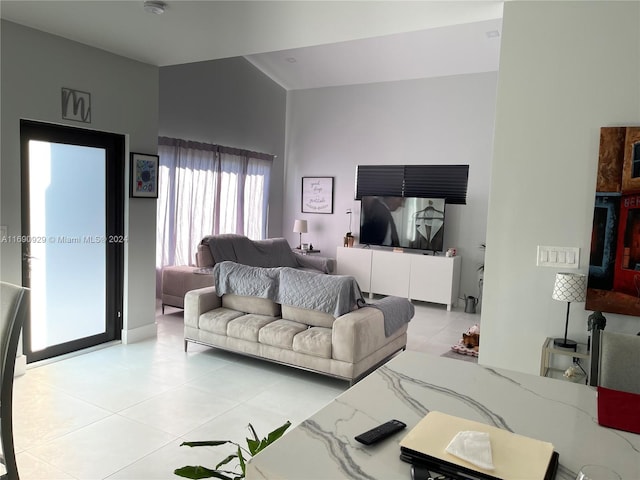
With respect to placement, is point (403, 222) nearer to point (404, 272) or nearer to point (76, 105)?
point (404, 272)

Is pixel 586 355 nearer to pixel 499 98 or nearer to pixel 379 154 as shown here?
pixel 499 98

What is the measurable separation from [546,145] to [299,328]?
2.24 metres

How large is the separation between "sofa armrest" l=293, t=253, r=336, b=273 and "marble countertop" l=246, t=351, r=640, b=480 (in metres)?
5.33

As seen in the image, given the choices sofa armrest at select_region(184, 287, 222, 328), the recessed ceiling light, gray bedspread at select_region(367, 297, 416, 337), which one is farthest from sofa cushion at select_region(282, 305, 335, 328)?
the recessed ceiling light

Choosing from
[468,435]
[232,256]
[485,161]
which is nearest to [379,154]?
[485,161]

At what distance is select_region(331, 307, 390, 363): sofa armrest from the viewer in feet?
11.3

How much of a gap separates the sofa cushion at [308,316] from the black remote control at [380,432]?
101 inches

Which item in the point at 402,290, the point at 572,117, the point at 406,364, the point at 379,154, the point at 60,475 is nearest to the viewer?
the point at 406,364

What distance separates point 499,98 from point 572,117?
0.41 meters

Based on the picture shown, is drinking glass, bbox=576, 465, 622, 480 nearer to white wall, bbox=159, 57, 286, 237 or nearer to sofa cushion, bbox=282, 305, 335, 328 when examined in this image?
sofa cushion, bbox=282, 305, 335, 328

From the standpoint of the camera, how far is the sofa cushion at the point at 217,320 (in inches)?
160

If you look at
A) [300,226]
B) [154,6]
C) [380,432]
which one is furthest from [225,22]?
[300,226]

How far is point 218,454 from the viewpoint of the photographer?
2625 millimetres

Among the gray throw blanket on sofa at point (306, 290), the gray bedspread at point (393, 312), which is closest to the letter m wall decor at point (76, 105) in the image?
the gray throw blanket on sofa at point (306, 290)
